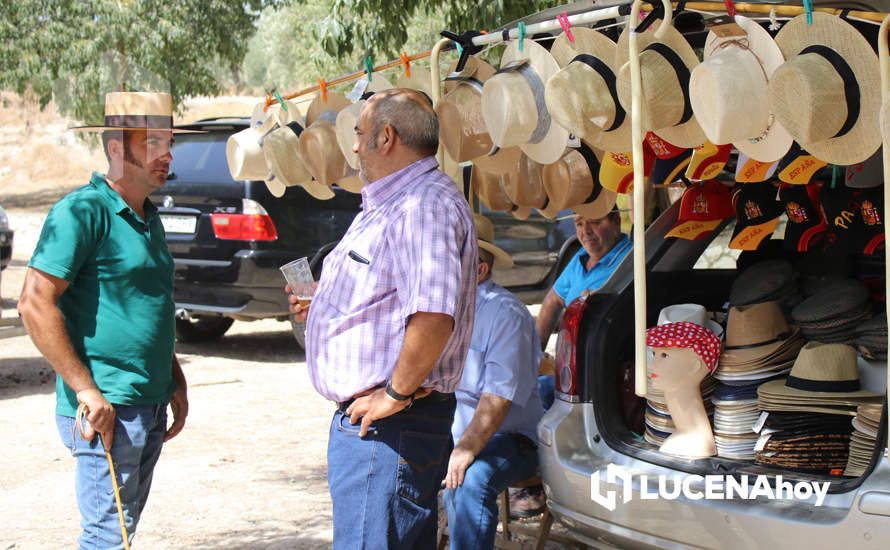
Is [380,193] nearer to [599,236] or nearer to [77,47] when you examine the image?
[599,236]

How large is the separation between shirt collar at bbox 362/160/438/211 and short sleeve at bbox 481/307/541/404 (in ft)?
4.19

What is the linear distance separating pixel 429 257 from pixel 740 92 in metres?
0.91

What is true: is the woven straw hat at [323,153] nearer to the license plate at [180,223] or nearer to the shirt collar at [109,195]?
the shirt collar at [109,195]

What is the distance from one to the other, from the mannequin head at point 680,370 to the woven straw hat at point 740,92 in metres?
1.00

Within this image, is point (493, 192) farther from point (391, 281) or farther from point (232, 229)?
point (232, 229)

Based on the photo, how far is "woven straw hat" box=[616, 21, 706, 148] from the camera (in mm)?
2994

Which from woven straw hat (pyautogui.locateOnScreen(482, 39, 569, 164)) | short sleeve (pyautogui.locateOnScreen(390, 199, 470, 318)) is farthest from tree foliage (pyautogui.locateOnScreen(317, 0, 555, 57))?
short sleeve (pyautogui.locateOnScreen(390, 199, 470, 318))

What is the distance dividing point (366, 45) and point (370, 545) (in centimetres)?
481

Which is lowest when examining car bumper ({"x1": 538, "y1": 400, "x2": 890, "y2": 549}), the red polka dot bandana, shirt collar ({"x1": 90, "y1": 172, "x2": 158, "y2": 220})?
car bumper ({"x1": 538, "y1": 400, "x2": 890, "y2": 549})

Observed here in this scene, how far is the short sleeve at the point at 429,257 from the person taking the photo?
2.79m

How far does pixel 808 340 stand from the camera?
12.4ft

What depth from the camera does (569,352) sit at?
4000 millimetres

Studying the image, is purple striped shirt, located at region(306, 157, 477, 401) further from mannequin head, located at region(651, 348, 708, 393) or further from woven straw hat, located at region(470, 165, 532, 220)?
woven straw hat, located at region(470, 165, 532, 220)

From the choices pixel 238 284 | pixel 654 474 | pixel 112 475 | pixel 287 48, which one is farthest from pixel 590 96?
pixel 287 48
